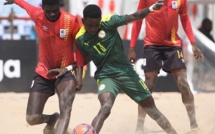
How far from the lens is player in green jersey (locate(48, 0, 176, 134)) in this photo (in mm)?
8062

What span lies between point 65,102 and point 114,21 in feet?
4.19

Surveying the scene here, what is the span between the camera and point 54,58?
8.83 metres

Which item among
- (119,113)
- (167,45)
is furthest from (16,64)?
(167,45)

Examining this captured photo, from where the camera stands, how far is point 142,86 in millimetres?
8438

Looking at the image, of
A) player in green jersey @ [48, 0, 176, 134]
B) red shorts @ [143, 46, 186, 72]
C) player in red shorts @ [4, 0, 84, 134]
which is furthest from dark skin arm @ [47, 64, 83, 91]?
red shorts @ [143, 46, 186, 72]

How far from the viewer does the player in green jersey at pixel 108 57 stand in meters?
8.06

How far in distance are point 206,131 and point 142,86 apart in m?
1.49

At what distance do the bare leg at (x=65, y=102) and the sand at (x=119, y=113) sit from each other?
1.89 m

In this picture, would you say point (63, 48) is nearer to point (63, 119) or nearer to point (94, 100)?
point (63, 119)

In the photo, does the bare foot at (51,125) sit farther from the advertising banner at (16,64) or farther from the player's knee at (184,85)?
the advertising banner at (16,64)

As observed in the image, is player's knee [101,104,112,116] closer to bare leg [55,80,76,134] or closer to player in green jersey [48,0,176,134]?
player in green jersey [48,0,176,134]

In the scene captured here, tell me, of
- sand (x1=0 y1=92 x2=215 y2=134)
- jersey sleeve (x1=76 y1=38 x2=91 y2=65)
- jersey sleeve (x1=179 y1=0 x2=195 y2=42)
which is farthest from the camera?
sand (x1=0 y1=92 x2=215 y2=134)

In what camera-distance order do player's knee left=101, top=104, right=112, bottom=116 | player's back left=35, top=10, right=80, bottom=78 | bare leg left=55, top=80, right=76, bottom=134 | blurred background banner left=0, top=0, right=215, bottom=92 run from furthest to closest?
blurred background banner left=0, top=0, right=215, bottom=92
player's back left=35, top=10, right=80, bottom=78
bare leg left=55, top=80, right=76, bottom=134
player's knee left=101, top=104, right=112, bottom=116

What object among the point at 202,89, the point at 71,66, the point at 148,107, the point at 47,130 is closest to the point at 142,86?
the point at 148,107
